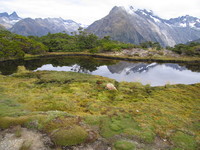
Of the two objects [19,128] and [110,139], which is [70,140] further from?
[19,128]

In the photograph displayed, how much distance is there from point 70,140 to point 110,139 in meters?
4.30

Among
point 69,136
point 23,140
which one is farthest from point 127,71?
point 23,140

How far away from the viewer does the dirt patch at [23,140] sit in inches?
524

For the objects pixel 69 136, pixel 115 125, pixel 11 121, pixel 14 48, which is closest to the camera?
pixel 69 136

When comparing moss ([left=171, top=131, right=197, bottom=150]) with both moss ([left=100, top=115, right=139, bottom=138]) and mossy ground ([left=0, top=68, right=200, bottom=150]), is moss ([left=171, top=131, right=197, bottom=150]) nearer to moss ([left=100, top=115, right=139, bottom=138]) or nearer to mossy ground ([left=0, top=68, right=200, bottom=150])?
mossy ground ([left=0, top=68, right=200, bottom=150])

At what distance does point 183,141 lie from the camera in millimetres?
16078

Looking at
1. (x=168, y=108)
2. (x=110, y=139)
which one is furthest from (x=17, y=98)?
(x=168, y=108)

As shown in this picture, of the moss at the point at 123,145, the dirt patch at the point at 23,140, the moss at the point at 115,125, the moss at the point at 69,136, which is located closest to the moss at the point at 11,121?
the dirt patch at the point at 23,140

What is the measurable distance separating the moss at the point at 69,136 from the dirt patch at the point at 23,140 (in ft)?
2.83

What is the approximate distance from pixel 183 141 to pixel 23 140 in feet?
56.3

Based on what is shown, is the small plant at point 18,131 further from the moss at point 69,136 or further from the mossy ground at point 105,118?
the moss at point 69,136

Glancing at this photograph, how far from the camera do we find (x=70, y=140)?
14672mm

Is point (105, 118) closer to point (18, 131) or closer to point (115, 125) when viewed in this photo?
point (115, 125)

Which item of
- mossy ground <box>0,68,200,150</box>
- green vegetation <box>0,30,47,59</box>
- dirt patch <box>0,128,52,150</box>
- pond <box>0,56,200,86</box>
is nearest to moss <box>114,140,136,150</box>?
mossy ground <box>0,68,200,150</box>
